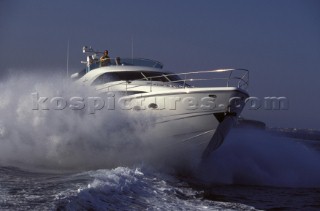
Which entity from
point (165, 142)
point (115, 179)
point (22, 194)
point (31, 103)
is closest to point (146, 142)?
point (165, 142)

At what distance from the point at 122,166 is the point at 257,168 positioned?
13.9ft

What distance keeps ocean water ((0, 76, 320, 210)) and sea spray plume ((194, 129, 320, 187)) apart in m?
0.03

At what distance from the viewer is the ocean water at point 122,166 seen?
6.47m

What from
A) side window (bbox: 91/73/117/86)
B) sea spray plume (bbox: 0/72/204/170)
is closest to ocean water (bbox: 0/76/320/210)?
sea spray plume (bbox: 0/72/204/170)

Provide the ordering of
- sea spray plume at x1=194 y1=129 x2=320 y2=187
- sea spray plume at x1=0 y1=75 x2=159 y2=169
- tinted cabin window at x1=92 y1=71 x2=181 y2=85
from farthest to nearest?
1. tinted cabin window at x1=92 y1=71 x2=181 y2=85
2. sea spray plume at x1=194 y1=129 x2=320 y2=187
3. sea spray plume at x1=0 y1=75 x2=159 y2=169

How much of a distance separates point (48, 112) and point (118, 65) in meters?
3.51

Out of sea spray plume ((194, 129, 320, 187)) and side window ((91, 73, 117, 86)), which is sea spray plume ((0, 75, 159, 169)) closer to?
side window ((91, 73, 117, 86))

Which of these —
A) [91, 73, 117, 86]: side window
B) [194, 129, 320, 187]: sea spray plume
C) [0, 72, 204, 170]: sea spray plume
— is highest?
[91, 73, 117, 86]: side window

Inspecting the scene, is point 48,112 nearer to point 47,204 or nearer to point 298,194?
point 47,204

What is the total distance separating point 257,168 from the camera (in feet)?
36.3

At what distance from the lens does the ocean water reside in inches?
255

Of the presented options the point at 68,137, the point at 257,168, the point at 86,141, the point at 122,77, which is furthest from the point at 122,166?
the point at 257,168

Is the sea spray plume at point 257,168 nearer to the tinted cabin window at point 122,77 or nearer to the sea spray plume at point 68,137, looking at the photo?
the sea spray plume at point 68,137

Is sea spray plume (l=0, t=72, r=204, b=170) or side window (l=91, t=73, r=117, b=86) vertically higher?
side window (l=91, t=73, r=117, b=86)
